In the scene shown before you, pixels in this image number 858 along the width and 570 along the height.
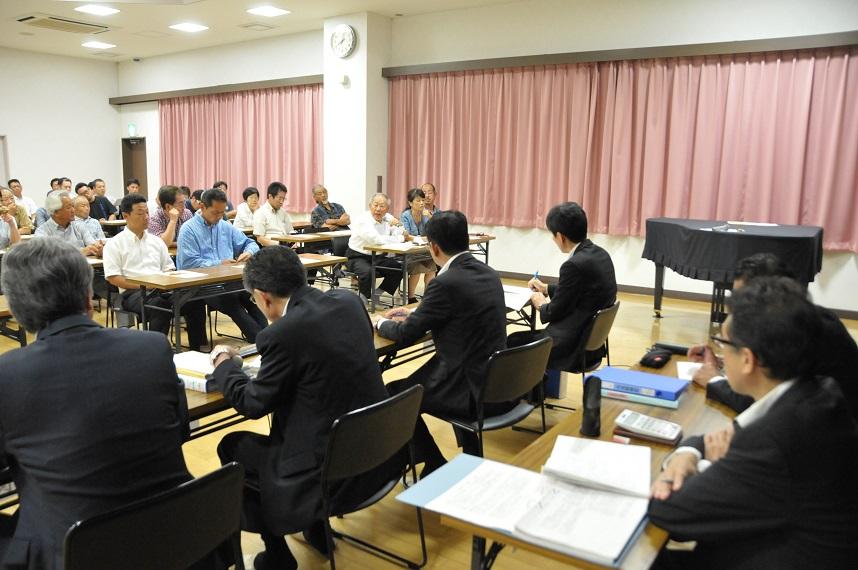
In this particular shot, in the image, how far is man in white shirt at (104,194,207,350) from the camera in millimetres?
4637

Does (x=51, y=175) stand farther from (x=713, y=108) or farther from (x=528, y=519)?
(x=528, y=519)

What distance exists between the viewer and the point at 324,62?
9.42m

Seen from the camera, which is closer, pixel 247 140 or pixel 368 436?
pixel 368 436

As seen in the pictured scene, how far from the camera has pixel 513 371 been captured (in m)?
2.58

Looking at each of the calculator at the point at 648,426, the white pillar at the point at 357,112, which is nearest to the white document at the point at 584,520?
the calculator at the point at 648,426

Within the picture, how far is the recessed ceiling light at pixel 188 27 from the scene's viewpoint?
9.66 meters

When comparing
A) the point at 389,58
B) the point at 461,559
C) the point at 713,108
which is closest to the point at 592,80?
the point at 713,108

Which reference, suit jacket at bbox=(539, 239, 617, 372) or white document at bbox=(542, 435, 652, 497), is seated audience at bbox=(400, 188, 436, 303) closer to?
suit jacket at bbox=(539, 239, 617, 372)

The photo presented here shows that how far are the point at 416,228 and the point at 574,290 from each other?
4.28 metres

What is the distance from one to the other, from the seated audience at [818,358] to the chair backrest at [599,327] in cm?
81

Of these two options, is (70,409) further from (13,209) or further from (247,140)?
(247,140)

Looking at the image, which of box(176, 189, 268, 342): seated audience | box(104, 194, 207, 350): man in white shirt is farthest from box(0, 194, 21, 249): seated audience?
box(176, 189, 268, 342): seated audience

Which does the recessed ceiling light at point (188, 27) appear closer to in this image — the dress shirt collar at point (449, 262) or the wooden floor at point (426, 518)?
the wooden floor at point (426, 518)

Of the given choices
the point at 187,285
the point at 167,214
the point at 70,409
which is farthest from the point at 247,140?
the point at 70,409
